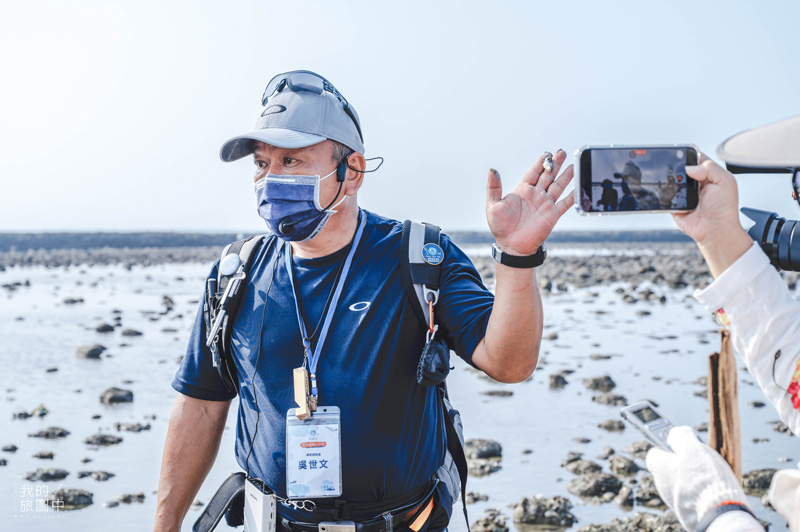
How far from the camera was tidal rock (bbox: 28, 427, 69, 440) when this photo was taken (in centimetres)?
911

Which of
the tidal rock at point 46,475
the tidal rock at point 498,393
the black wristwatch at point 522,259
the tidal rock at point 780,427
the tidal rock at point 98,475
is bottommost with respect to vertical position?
the tidal rock at point 498,393

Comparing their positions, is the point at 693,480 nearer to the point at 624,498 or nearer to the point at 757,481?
the point at 624,498

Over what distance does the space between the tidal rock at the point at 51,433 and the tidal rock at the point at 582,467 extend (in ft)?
19.2

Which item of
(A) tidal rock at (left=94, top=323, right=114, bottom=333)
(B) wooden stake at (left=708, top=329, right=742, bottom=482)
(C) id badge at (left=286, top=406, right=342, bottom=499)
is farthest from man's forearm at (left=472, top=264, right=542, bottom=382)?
(A) tidal rock at (left=94, top=323, right=114, bottom=333)

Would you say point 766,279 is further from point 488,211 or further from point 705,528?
point 488,211

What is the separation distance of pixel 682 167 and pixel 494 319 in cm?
88

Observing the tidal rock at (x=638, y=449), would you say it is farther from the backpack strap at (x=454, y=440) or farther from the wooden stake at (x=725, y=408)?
the backpack strap at (x=454, y=440)

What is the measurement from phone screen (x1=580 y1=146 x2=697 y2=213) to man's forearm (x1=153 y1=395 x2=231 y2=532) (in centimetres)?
193

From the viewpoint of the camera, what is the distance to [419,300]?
2898 millimetres

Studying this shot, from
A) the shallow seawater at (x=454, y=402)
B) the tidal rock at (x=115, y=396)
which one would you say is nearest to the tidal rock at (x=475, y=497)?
the shallow seawater at (x=454, y=402)

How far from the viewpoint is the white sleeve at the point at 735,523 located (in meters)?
1.59

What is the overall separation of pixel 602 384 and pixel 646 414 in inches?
388

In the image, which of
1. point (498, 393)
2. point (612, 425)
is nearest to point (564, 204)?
point (612, 425)

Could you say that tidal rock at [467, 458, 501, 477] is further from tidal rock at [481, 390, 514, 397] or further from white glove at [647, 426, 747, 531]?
white glove at [647, 426, 747, 531]
